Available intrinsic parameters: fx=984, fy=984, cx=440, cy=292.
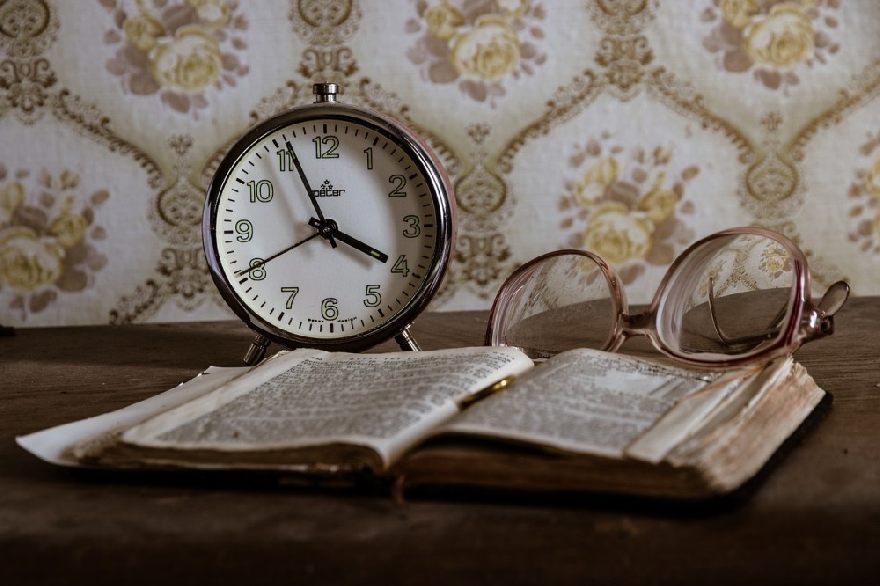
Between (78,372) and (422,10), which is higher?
(422,10)

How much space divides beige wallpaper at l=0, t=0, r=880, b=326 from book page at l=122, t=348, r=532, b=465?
2.23 feet

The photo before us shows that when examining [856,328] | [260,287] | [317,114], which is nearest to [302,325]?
[260,287]

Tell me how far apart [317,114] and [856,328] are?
2.25 ft

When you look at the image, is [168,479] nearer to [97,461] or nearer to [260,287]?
[97,461]

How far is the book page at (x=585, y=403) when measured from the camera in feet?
1.91

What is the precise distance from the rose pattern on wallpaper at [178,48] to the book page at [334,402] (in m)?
0.72

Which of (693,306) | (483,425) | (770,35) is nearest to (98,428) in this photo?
(483,425)

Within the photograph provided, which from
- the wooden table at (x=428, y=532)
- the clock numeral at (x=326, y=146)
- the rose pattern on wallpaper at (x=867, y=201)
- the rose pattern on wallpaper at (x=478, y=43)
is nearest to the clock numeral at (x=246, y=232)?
the clock numeral at (x=326, y=146)

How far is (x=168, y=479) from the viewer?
2.07ft

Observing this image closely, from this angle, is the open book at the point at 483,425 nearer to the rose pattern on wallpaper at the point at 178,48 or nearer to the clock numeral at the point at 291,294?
the clock numeral at the point at 291,294

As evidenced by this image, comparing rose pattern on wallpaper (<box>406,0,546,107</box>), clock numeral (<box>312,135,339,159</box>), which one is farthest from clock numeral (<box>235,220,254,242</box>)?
rose pattern on wallpaper (<box>406,0,546,107</box>)

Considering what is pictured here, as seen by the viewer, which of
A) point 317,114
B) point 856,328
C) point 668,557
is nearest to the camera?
point 668,557

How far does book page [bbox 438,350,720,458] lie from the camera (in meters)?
0.58

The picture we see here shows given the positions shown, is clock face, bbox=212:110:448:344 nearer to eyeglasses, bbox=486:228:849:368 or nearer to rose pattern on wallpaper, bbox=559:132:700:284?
eyeglasses, bbox=486:228:849:368
